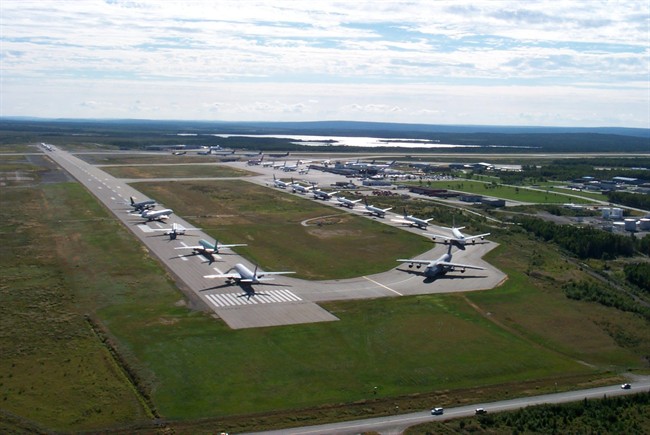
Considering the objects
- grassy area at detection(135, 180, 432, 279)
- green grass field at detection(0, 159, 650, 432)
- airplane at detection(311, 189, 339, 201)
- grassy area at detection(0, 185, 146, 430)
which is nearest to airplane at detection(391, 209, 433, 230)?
grassy area at detection(135, 180, 432, 279)

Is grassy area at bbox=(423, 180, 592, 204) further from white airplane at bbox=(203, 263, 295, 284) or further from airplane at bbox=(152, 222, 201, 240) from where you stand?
white airplane at bbox=(203, 263, 295, 284)

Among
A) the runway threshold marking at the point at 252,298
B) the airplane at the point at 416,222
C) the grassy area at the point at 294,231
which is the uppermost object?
the airplane at the point at 416,222

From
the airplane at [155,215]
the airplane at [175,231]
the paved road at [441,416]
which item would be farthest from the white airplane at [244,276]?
the airplane at [155,215]

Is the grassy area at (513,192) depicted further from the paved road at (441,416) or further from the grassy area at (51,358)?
the grassy area at (51,358)

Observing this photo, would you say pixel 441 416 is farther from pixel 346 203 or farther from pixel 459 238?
pixel 346 203

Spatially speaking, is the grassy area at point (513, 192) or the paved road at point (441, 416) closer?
the paved road at point (441, 416)

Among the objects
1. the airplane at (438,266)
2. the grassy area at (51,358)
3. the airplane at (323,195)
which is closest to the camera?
the grassy area at (51,358)
